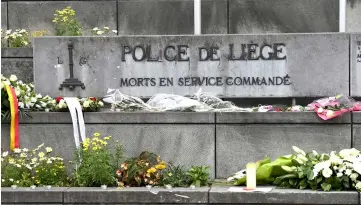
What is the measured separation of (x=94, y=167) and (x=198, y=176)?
1.38 meters

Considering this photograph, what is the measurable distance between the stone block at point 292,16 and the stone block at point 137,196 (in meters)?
5.09

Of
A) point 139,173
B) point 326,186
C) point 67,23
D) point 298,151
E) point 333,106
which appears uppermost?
point 67,23

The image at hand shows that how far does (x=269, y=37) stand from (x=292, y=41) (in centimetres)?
36

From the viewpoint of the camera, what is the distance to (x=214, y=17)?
14.3 meters

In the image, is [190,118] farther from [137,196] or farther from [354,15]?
[354,15]

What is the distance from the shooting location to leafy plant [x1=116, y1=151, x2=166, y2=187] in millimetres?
10297

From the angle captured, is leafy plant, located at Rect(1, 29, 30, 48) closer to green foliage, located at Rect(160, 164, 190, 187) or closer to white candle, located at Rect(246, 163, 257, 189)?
green foliage, located at Rect(160, 164, 190, 187)

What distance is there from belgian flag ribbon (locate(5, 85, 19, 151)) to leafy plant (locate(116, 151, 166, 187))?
1712mm

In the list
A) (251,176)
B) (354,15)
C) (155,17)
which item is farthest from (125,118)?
(354,15)

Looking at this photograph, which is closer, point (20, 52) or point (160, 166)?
point (160, 166)

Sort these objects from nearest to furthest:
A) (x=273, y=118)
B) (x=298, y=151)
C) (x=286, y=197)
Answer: (x=286, y=197) → (x=298, y=151) → (x=273, y=118)

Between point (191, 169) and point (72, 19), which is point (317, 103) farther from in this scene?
point (72, 19)

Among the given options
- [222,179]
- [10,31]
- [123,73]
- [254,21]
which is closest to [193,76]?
[123,73]

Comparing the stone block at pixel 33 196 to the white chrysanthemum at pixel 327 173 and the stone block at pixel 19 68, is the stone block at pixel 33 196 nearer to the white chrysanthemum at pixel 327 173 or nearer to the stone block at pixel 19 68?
the stone block at pixel 19 68
